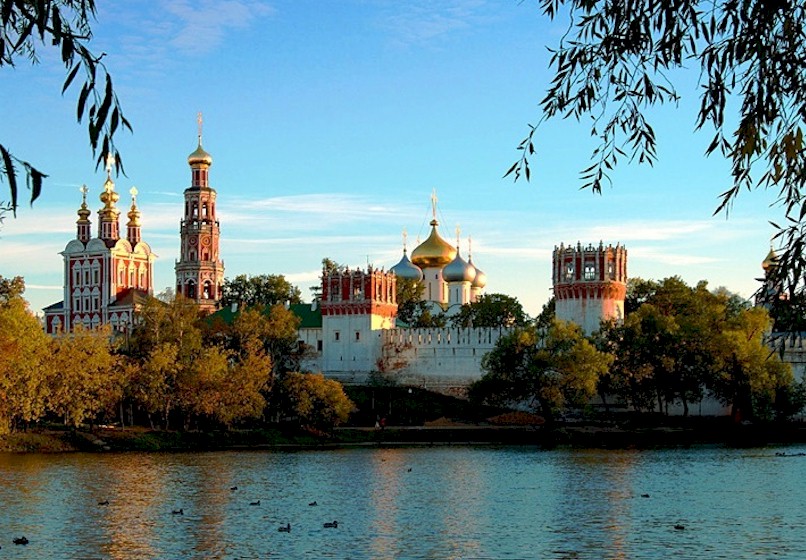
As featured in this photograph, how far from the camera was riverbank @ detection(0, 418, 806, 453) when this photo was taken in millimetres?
51469

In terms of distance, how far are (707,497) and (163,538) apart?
1524 cm

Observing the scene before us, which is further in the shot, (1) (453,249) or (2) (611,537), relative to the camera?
(1) (453,249)

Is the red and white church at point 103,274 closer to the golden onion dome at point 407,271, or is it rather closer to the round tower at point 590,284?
the golden onion dome at point 407,271

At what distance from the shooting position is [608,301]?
72312 millimetres

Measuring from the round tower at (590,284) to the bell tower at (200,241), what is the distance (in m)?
30.6

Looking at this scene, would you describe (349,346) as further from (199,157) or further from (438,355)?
(199,157)

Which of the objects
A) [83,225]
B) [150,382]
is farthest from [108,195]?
[150,382]

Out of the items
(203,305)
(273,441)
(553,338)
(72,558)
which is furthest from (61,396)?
(203,305)

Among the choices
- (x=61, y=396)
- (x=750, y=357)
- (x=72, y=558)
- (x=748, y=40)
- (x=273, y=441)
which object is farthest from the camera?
(x=750, y=357)

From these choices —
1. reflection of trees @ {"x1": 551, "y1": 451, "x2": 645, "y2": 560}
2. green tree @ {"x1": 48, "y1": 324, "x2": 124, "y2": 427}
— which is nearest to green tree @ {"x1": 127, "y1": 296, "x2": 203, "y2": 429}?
green tree @ {"x1": 48, "y1": 324, "x2": 124, "y2": 427}

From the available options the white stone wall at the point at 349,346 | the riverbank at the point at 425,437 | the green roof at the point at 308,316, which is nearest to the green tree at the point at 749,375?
the riverbank at the point at 425,437

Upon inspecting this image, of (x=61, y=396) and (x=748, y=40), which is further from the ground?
(x=748, y=40)

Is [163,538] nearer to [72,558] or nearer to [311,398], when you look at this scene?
[72,558]

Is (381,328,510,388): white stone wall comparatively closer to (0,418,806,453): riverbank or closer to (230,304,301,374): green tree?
(230,304,301,374): green tree
